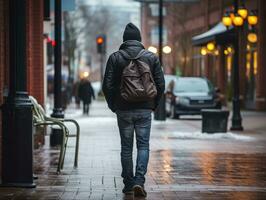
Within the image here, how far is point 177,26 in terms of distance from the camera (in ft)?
232

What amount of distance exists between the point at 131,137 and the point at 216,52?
43.6 metres

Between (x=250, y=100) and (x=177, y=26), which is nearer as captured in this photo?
(x=250, y=100)

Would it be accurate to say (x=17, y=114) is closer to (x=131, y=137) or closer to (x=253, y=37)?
(x=131, y=137)

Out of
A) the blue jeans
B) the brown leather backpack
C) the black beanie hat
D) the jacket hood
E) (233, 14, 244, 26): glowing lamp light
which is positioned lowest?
the blue jeans

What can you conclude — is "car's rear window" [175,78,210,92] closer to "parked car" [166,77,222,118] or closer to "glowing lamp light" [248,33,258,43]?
"parked car" [166,77,222,118]

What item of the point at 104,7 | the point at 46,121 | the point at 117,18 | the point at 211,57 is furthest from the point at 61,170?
the point at 117,18

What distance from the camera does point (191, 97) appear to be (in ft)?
116

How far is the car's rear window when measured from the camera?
36.5 m

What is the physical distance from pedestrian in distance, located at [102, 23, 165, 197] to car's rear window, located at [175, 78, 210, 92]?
26.4 meters

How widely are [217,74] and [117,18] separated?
112020 millimetres

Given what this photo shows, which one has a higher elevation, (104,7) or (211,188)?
(104,7)

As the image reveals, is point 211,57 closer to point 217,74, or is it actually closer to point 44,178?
point 217,74

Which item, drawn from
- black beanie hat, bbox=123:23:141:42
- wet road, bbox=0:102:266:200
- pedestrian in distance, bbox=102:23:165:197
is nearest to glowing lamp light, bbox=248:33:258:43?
wet road, bbox=0:102:266:200

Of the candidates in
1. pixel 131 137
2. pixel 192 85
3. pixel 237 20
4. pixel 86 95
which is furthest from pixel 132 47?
pixel 86 95
